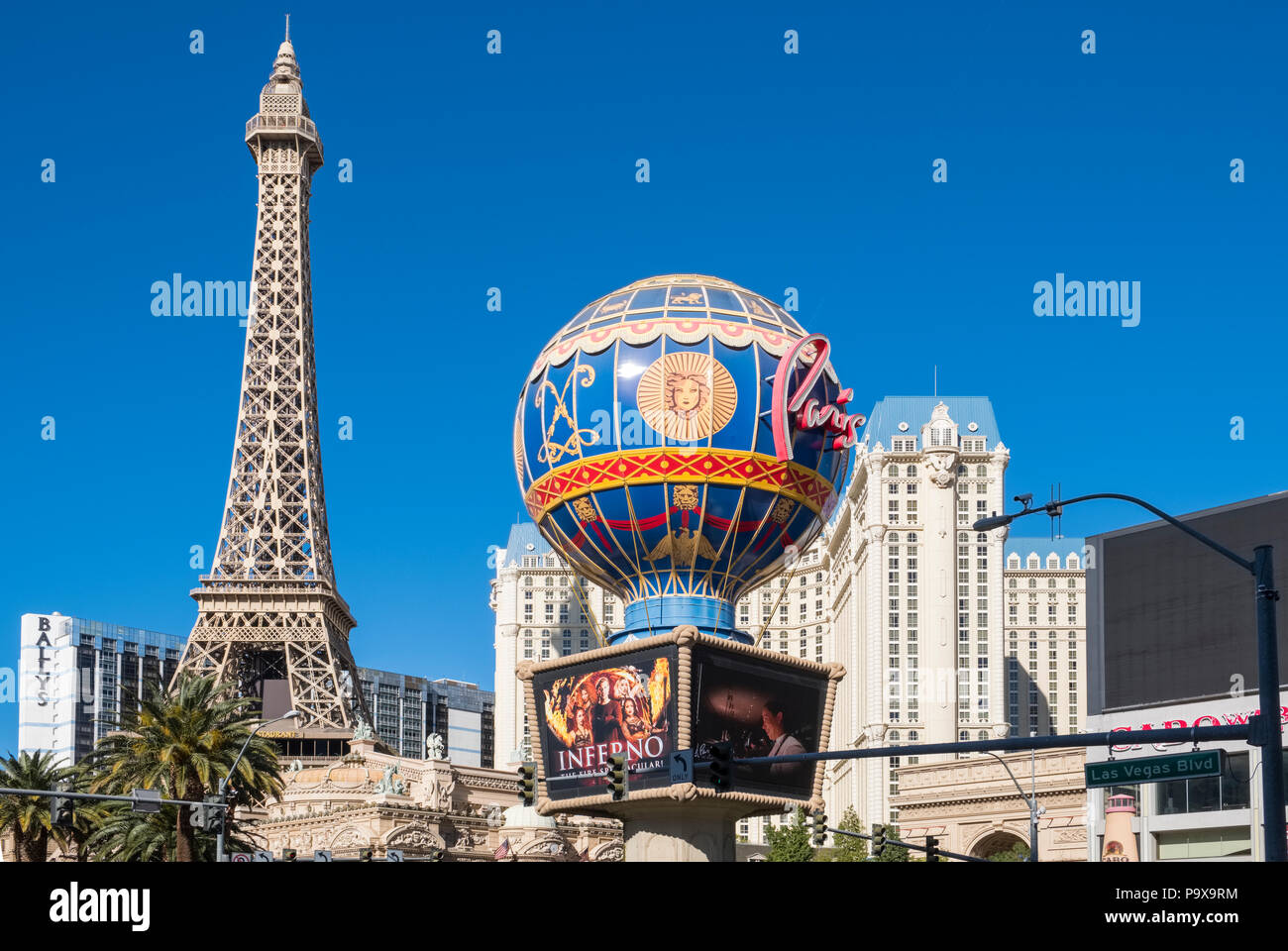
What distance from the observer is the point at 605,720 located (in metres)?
45.5

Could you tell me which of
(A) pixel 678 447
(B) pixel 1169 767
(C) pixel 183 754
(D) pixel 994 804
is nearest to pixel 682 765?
(B) pixel 1169 767

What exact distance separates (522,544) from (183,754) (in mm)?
140597

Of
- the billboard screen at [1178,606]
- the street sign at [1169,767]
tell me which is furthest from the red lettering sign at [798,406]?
the billboard screen at [1178,606]

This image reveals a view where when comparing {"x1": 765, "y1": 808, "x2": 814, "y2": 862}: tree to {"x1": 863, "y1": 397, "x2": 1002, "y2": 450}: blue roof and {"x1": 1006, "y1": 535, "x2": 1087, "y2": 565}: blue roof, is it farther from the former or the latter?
{"x1": 1006, "y1": 535, "x2": 1087, "y2": 565}: blue roof

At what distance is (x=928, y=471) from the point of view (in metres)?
140

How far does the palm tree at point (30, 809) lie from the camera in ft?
164

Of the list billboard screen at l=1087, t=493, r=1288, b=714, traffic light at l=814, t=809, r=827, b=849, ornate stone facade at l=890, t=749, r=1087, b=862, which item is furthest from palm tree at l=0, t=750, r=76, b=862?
ornate stone facade at l=890, t=749, r=1087, b=862

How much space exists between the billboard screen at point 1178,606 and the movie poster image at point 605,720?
117ft

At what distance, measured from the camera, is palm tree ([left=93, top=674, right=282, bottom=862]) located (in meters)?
45.7

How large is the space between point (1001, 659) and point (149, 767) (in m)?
103

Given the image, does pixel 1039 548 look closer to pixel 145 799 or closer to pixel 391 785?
pixel 391 785
